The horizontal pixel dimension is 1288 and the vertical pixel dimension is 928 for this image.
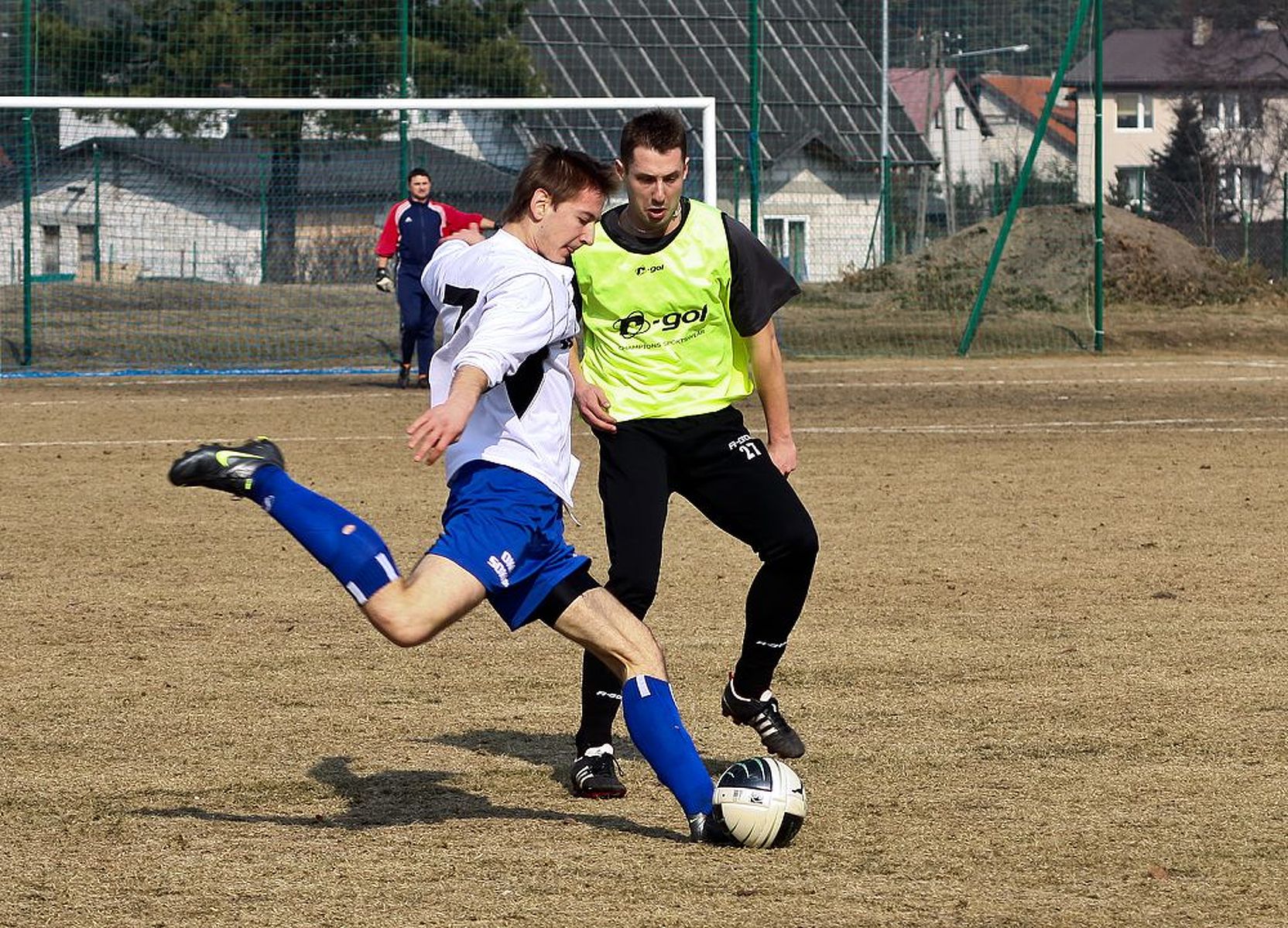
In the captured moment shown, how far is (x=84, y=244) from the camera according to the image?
2350 centimetres

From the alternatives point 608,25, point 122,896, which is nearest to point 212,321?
point 608,25

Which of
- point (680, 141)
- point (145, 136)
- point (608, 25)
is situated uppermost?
point (608, 25)

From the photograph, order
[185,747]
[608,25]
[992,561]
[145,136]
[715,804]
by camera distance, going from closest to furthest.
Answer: [715,804] < [185,747] < [992,561] < [145,136] < [608,25]

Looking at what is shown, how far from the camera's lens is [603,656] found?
5023mm

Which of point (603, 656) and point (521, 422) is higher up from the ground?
point (521, 422)

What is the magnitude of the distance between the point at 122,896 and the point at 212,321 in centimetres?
1913

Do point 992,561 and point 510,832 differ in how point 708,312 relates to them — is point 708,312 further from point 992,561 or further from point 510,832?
point 992,561

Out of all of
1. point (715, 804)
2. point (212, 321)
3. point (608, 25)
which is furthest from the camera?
point (608, 25)

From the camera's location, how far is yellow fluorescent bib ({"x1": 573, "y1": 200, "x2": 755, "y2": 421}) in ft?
18.8

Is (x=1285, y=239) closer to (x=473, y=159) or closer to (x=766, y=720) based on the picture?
(x=473, y=159)

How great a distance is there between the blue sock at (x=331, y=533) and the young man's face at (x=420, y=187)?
13888mm

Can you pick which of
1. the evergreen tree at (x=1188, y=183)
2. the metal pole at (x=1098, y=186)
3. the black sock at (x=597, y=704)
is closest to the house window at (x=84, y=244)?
the metal pole at (x=1098, y=186)

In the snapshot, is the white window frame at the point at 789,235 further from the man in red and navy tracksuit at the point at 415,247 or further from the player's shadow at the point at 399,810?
the player's shadow at the point at 399,810

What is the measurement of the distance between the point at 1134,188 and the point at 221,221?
99.5ft
